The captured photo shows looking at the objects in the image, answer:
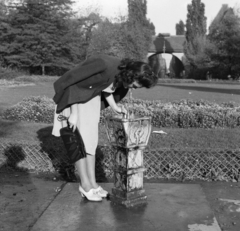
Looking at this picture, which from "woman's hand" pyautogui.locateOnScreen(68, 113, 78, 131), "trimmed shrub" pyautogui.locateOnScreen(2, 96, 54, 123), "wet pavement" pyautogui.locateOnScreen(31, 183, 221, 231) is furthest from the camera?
"trimmed shrub" pyautogui.locateOnScreen(2, 96, 54, 123)

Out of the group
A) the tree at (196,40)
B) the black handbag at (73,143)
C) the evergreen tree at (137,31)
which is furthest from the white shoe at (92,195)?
the evergreen tree at (137,31)

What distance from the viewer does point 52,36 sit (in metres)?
32.2

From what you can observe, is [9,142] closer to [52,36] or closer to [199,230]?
[199,230]

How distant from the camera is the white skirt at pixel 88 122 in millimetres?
3307

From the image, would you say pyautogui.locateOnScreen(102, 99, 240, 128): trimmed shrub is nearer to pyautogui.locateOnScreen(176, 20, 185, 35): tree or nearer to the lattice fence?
the lattice fence

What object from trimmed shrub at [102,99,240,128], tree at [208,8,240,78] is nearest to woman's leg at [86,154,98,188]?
trimmed shrub at [102,99,240,128]

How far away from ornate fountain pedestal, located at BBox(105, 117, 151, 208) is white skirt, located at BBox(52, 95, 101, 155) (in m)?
0.13

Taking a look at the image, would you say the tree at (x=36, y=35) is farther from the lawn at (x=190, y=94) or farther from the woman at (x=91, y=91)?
the woman at (x=91, y=91)

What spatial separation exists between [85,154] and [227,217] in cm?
132

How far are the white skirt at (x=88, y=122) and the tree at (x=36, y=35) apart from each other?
2890cm

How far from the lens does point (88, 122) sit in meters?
3.34

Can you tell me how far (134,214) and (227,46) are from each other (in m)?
33.2

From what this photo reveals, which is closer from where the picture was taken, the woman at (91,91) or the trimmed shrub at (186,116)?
the woman at (91,91)

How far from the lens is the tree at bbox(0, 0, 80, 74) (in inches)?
1243
